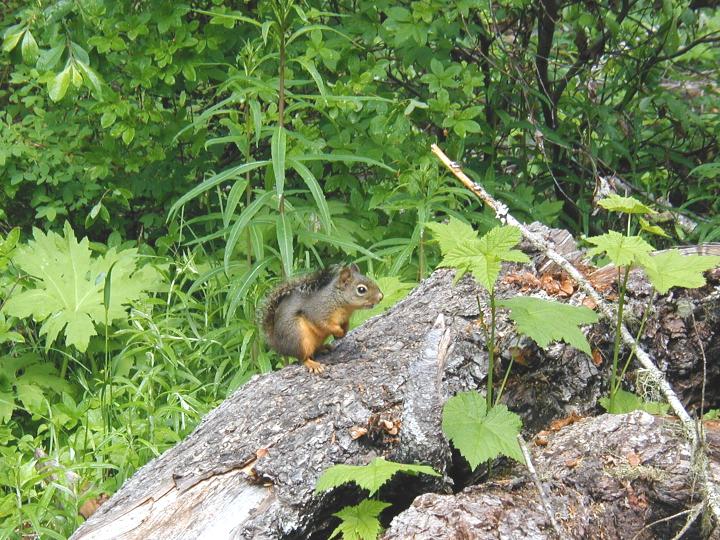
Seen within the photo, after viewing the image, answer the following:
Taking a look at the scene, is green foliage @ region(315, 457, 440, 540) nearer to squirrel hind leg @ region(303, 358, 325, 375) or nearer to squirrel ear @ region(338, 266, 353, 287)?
squirrel hind leg @ region(303, 358, 325, 375)

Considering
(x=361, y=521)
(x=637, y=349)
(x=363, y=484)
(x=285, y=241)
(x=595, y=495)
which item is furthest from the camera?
(x=285, y=241)

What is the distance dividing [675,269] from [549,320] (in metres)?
0.50

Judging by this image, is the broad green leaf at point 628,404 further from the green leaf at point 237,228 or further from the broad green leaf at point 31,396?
the broad green leaf at point 31,396

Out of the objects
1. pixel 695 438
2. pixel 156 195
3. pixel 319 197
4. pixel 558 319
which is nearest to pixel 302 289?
pixel 319 197

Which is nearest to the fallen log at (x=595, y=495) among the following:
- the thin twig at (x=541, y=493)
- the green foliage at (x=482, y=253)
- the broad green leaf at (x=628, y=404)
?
the thin twig at (x=541, y=493)

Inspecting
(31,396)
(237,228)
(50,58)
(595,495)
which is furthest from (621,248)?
(31,396)

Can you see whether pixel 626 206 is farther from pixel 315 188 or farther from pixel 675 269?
pixel 315 188

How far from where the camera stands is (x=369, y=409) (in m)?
2.96

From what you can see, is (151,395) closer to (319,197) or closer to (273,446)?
(319,197)

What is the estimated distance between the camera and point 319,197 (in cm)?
398

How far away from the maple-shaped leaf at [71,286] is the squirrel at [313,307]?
1.09m

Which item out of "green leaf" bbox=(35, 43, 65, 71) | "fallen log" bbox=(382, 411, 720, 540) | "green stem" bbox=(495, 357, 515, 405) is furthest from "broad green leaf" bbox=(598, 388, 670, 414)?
"green leaf" bbox=(35, 43, 65, 71)

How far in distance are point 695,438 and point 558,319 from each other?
0.54m

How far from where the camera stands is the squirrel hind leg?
3.25 metres
